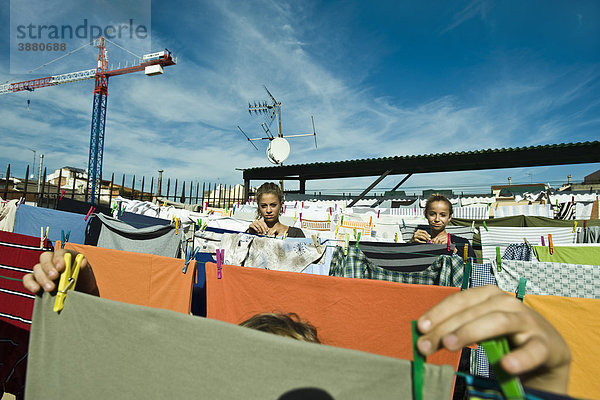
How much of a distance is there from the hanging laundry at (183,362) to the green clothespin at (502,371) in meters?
0.07

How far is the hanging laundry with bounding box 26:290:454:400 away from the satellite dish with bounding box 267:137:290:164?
9.30 meters

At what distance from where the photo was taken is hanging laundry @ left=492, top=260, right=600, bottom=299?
78.5 inches

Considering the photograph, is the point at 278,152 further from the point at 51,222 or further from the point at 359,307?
the point at 359,307

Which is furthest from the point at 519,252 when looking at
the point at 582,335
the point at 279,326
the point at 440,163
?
the point at 440,163

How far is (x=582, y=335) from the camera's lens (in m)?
1.67

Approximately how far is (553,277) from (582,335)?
0.51 metres

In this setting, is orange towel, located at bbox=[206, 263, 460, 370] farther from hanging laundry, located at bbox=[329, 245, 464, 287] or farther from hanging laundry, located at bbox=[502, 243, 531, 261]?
hanging laundry, located at bbox=[502, 243, 531, 261]

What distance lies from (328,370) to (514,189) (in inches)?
350

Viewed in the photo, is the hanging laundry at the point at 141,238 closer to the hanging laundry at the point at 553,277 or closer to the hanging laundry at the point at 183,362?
the hanging laundry at the point at 183,362

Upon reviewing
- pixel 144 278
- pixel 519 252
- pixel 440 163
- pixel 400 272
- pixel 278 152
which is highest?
pixel 278 152

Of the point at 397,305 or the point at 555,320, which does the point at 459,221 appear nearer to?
the point at 555,320

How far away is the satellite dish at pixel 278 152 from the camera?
10039 millimetres

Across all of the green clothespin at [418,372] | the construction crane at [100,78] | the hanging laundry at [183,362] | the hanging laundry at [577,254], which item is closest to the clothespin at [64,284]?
the hanging laundry at [183,362]

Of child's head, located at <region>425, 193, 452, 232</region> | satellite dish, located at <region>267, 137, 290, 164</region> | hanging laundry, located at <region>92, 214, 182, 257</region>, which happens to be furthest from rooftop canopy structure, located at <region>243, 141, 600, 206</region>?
hanging laundry, located at <region>92, 214, 182, 257</region>
